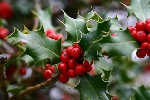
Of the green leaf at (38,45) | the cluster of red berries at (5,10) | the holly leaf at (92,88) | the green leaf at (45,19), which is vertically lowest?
the cluster of red berries at (5,10)

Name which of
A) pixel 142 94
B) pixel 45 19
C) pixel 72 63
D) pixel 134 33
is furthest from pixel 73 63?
pixel 45 19

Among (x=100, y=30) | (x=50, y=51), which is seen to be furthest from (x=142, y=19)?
(x=50, y=51)

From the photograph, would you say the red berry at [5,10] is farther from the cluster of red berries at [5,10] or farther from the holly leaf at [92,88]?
the holly leaf at [92,88]

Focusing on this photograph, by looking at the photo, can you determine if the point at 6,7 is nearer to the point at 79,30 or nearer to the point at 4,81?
the point at 4,81

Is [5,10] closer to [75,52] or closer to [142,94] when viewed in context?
[142,94]

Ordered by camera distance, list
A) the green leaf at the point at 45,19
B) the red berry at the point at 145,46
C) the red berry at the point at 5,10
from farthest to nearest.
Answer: the red berry at the point at 5,10, the green leaf at the point at 45,19, the red berry at the point at 145,46

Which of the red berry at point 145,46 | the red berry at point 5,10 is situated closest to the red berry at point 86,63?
the red berry at point 145,46
